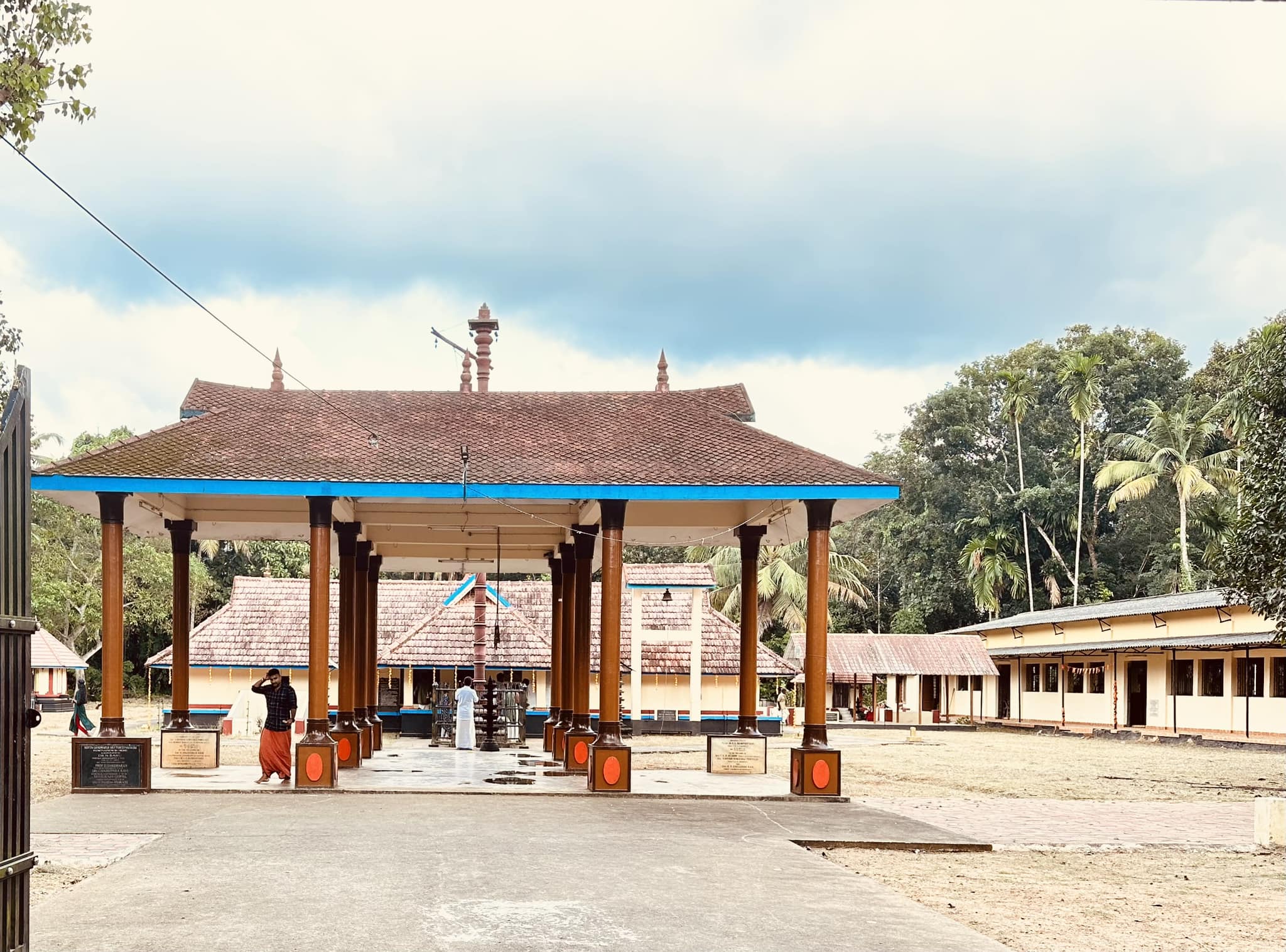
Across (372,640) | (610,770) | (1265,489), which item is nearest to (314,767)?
(610,770)

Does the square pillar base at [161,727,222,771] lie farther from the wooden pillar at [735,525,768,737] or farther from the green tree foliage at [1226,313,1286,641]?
the green tree foliage at [1226,313,1286,641]

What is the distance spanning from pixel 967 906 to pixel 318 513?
1028 cm

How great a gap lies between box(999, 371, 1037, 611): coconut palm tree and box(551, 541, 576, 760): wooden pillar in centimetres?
3294

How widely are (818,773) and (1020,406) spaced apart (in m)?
41.6

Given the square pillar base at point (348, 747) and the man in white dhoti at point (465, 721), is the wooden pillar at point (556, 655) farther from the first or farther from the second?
the square pillar base at point (348, 747)

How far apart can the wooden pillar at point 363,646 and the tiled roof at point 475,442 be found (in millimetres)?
3255

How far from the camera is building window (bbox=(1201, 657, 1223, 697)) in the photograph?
37406 mm

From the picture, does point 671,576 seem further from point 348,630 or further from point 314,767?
point 314,767

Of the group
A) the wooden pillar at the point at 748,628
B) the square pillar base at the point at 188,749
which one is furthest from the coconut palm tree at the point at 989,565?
the square pillar base at the point at 188,749

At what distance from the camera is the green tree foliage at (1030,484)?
5588 cm

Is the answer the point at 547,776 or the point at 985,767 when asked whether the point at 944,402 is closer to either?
the point at 985,767

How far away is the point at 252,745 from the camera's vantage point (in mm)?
28391

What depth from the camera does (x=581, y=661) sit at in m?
21.6

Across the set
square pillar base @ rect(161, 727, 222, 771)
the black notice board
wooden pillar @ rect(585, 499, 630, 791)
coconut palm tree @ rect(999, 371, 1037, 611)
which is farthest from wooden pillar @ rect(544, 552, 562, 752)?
coconut palm tree @ rect(999, 371, 1037, 611)
